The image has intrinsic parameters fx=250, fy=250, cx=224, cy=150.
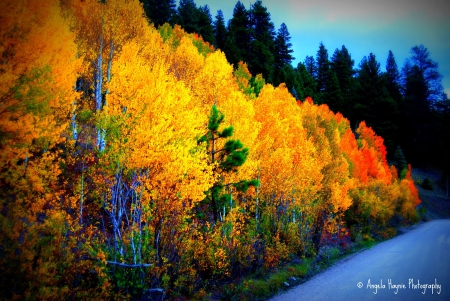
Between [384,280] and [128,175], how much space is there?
13.5 meters

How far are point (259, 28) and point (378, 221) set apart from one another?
43235mm

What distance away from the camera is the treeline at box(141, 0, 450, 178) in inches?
1912

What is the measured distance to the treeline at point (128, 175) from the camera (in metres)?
7.59

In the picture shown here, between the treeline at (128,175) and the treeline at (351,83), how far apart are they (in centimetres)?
2968

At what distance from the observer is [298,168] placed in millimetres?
17875

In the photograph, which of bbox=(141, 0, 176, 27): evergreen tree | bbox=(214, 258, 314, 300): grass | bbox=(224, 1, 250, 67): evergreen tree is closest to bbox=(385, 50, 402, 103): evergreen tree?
bbox=(224, 1, 250, 67): evergreen tree

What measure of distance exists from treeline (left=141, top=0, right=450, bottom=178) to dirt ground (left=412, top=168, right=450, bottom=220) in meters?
2.32

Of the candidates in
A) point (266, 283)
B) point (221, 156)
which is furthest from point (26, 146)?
point (266, 283)

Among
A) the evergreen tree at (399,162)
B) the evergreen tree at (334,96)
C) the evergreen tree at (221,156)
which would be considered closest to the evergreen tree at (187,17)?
the evergreen tree at (334,96)

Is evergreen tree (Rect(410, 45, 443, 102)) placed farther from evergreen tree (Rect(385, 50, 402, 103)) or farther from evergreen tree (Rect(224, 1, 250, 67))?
evergreen tree (Rect(224, 1, 250, 67))

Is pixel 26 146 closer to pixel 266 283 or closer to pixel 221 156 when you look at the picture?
pixel 221 156

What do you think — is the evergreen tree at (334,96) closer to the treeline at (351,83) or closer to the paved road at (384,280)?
the treeline at (351,83)

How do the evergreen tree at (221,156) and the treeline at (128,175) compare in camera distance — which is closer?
the treeline at (128,175)

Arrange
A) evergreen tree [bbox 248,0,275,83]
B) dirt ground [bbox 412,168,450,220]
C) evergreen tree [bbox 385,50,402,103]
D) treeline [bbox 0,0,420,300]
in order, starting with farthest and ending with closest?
evergreen tree [bbox 385,50,402,103] < dirt ground [bbox 412,168,450,220] < evergreen tree [bbox 248,0,275,83] < treeline [bbox 0,0,420,300]
